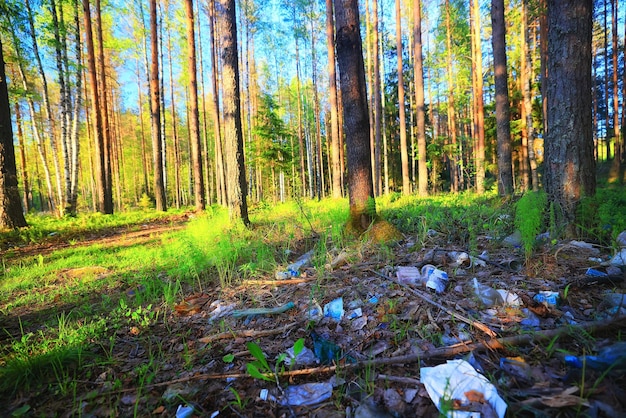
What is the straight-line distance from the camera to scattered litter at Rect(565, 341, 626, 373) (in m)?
1.23

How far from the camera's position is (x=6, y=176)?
6.93 meters

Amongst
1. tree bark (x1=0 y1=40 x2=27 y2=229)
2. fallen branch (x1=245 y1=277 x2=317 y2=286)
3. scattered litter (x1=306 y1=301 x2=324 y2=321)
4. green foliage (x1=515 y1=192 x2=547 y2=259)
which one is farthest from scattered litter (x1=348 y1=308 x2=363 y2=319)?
tree bark (x1=0 y1=40 x2=27 y2=229)

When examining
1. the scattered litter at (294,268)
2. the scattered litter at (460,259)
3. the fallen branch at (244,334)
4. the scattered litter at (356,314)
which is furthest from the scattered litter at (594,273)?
the scattered litter at (294,268)

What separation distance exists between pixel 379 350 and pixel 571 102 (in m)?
3.33

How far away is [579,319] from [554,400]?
0.86 meters

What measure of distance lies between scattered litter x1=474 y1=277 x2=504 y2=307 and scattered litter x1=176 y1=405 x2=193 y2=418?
6.61 feet

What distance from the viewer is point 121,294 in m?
3.41

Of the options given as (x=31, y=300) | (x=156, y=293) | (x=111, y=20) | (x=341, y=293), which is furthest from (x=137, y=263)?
(x=111, y=20)

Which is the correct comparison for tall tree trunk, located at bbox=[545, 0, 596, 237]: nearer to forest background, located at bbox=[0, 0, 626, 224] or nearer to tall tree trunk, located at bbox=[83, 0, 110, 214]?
forest background, located at bbox=[0, 0, 626, 224]

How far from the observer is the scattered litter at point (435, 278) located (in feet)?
7.50

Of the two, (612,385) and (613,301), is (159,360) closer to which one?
(612,385)

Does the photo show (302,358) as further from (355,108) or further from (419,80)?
(419,80)

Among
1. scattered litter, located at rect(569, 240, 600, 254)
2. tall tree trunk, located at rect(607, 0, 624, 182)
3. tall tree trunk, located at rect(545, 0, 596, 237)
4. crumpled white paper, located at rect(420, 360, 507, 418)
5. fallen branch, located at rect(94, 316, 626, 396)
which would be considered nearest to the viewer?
crumpled white paper, located at rect(420, 360, 507, 418)

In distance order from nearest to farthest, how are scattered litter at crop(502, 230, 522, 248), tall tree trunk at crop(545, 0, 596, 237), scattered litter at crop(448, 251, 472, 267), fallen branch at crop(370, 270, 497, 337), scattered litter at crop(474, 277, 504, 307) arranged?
fallen branch at crop(370, 270, 497, 337) → scattered litter at crop(474, 277, 504, 307) → scattered litter at crop(448, 251, 472, 267) → tall tree trunk at crop(545, 0, 596, 237) → scattered litter at crop(502, 230, 522, 248)
